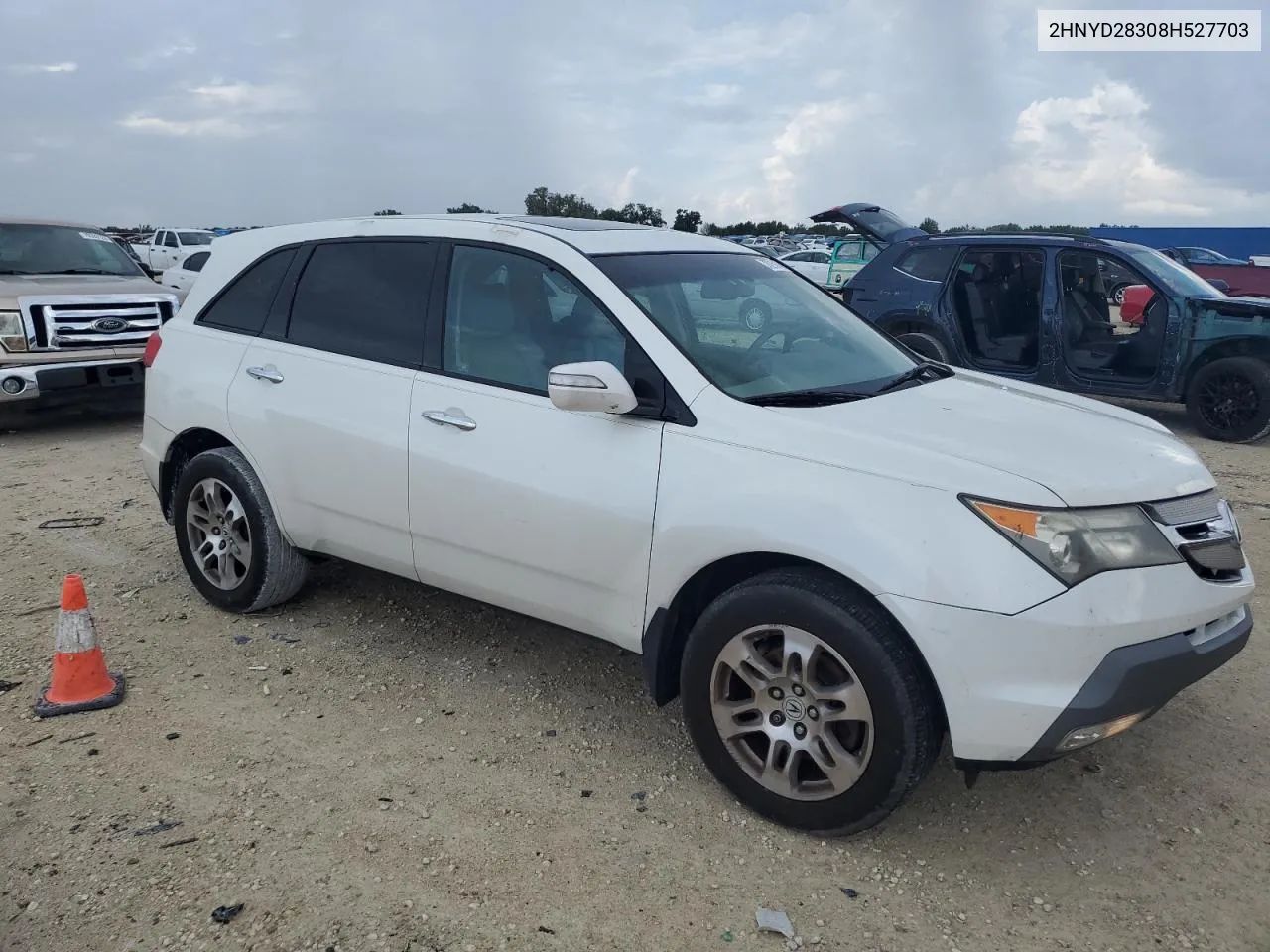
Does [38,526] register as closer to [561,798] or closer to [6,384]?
[6,384]

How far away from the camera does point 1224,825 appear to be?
3068mm

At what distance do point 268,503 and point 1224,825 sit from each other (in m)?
3.74

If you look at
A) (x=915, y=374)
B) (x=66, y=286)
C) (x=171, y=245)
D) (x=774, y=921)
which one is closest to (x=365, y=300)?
(x=915, y=374)

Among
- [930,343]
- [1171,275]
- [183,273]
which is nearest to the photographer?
[1171,275]

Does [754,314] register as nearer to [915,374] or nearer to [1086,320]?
[915,374]

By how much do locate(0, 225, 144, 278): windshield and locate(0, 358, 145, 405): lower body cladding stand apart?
1540mm

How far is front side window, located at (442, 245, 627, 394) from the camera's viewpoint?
3408 mm

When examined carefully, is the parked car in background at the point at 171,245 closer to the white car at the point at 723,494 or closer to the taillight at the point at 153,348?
the taillight at the point at 153,348

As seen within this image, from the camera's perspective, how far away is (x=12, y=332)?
27.1 ft

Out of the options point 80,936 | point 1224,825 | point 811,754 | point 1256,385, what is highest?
point 1256,385

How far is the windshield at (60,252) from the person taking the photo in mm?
9312

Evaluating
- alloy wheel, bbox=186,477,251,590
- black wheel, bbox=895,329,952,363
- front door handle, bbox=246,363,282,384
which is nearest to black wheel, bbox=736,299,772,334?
front door handle, bbox=246,363,282,384

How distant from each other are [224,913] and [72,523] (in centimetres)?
422

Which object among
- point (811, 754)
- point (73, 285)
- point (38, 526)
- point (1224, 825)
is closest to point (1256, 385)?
point (1224, 825)
